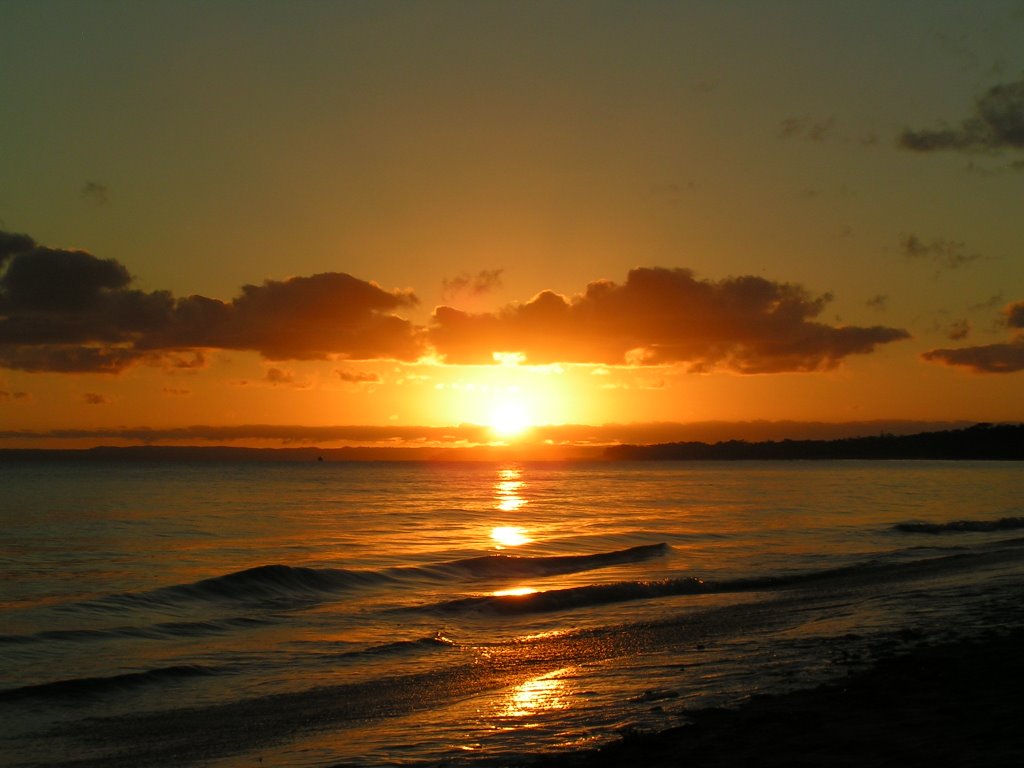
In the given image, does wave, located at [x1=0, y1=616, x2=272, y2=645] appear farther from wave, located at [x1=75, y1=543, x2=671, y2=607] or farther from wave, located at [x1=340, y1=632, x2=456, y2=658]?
wave, located at [x1=340, y1=632, x2=456, y2=658]

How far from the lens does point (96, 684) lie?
17328mm

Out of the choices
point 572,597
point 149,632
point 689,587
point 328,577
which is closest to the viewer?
point 149,632

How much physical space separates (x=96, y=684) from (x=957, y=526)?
165ft

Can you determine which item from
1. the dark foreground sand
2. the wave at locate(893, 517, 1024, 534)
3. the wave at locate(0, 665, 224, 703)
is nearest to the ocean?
the wave at locate(0, 665, 224, 703)

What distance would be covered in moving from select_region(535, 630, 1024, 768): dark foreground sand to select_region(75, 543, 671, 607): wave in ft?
63.8

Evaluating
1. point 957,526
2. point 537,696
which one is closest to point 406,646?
point 537,696

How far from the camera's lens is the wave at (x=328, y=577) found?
2930 centimetres

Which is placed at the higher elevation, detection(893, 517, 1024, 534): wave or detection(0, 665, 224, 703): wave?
detection(0, 665, 224, 703): wave

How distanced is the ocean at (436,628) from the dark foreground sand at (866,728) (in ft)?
2.94

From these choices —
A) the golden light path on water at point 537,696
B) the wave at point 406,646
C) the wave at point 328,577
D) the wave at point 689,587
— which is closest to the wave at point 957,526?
the wave at point 689,587

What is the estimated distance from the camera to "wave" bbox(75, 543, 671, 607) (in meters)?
29.3

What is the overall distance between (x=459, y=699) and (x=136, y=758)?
17.6ft

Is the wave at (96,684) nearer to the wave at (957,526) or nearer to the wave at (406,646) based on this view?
the wave at (406,646)

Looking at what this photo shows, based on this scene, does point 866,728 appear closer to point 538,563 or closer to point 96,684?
point 96,684
